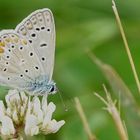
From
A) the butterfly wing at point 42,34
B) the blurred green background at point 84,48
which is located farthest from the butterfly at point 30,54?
the blurred green background at point 84,48

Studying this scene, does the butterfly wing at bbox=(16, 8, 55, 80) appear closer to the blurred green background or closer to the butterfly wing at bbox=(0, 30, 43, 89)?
the butterfly wing at bbox=(0, 30, 43, 89)

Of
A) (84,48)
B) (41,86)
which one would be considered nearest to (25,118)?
(41,86)

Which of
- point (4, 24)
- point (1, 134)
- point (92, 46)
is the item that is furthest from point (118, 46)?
point (1, 134)

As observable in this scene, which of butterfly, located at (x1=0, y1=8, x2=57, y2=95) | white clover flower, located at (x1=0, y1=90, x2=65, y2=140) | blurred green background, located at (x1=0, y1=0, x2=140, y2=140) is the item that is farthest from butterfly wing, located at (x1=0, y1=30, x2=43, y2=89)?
blurred green background, located at (x1=0, y1=0, x2=140, y2=140)

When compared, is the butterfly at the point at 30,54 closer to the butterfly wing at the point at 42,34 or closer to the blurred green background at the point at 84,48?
the butterfly wing at the point at 42,34

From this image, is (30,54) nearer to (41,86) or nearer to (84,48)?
(41,86)

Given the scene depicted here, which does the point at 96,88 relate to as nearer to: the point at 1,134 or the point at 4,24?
the point at 4,24

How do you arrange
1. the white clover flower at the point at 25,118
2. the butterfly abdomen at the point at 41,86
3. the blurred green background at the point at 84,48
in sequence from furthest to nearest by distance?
the blurred green background at the point at 84,48
the butterfly abdomen at the point at 41,86
the white clover flower at the point at 25,118
